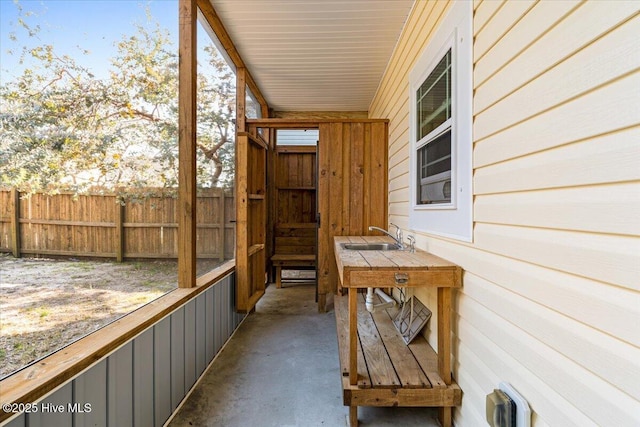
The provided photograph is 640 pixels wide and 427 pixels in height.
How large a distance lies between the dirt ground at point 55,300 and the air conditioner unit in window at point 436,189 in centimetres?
203

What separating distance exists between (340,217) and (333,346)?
152cm

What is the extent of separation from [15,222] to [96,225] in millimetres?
407

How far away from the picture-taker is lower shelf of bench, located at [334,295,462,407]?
1676 millimetres

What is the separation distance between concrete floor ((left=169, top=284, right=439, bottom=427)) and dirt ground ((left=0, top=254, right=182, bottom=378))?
2.80 feet

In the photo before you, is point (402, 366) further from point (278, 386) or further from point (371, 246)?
point (371, 246)

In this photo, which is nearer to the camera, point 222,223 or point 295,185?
point 222,223

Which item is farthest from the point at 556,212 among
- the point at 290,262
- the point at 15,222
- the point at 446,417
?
the point at 290,262

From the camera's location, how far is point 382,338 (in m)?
2.27

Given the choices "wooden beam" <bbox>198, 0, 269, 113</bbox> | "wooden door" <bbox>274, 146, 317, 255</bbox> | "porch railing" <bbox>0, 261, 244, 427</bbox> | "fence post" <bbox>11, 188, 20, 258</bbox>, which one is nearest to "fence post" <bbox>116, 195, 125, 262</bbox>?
"porch railing" <bbox>0, 261, 244, 427</bbox>

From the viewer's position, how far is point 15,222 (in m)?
1.14

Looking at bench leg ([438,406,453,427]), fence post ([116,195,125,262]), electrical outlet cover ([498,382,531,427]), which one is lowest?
bench leg ([438,406,453,427])

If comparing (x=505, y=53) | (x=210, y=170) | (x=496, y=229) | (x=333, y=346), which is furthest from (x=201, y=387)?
(x=505, y=53)

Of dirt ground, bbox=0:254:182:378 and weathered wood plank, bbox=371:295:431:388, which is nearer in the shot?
dirt ground, bbox=0:254:182:378

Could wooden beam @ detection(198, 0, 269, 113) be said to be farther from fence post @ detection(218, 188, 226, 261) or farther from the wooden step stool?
the wooden step stool
